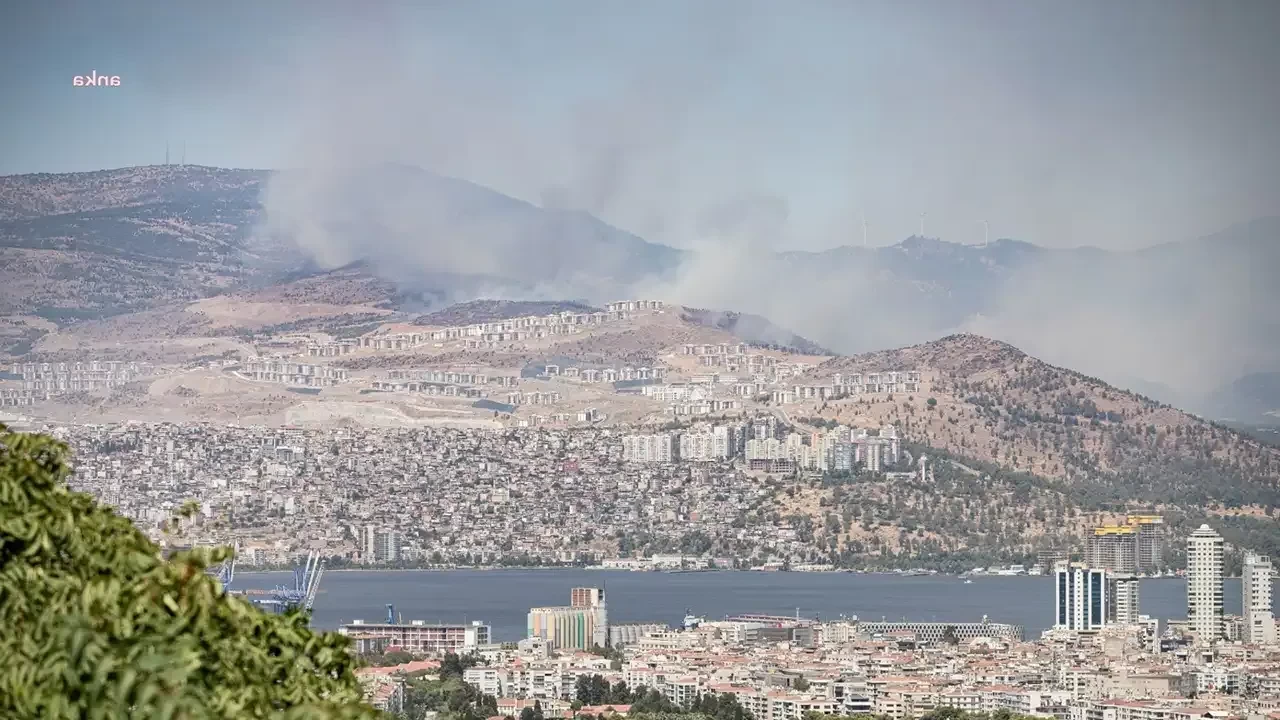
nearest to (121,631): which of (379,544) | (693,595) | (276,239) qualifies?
(693,595)

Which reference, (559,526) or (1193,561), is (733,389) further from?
(1193,561)

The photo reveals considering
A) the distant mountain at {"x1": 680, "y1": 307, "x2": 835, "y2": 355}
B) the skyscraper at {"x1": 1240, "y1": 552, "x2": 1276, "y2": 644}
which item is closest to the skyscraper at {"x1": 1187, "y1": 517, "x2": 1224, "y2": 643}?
the skyscraper at {"x1": 1240, "y1": 552, "x2": 1276, "y2": 644}

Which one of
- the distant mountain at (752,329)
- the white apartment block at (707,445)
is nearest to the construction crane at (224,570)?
the white apartment block at (707,445)

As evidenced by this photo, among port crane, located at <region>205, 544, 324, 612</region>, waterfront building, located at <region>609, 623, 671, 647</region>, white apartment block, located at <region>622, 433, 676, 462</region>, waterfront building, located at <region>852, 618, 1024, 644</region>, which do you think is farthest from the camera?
white apartment block, located at <region>622, 433, 676, 462</region>

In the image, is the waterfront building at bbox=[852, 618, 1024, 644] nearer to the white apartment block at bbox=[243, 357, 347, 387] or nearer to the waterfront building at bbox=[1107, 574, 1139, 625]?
the waterfront building at bbox=[1107, 574, 1139, 625]

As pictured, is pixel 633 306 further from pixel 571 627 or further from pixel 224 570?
pixel 224 570
